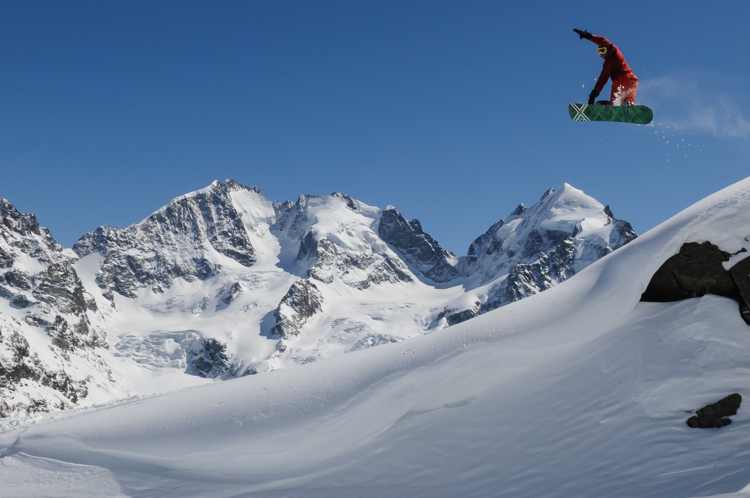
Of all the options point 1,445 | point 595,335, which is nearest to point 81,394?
point 1,445

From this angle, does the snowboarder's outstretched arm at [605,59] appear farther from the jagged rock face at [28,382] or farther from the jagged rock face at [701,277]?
the jagged rock face at [28,382]

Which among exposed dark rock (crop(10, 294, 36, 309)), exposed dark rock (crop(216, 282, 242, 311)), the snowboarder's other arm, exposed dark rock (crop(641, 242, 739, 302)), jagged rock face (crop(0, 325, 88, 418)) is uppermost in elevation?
exposed dark rock (crop(216, 282, 242, 311))

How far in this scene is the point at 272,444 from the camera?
28.7 feet

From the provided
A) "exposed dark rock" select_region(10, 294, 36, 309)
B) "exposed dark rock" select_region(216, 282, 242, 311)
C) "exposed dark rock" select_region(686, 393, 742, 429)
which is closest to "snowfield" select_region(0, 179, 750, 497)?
"exposed dark rock" select_region(686, 393, 742, 429)

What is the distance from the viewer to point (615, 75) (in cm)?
1121

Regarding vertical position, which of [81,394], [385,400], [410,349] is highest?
[81,394]

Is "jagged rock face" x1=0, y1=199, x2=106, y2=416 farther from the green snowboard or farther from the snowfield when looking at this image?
the green snowboard

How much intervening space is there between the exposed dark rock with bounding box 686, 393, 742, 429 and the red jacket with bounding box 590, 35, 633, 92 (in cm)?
673

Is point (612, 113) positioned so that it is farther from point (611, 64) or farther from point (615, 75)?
point (611, 64)

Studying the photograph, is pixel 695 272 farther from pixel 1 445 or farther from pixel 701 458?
pixel 1 445

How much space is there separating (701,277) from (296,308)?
166 meters

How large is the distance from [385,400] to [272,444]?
2.02 meters

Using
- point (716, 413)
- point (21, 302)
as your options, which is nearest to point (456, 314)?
point (21, 302)

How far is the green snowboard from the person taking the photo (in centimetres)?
1230
